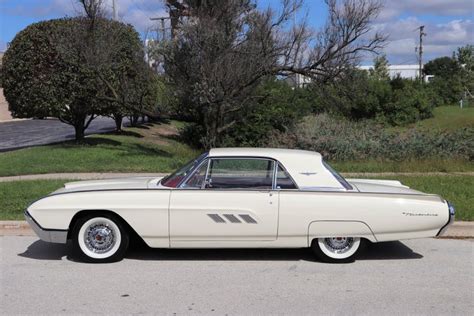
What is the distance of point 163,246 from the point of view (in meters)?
5.95

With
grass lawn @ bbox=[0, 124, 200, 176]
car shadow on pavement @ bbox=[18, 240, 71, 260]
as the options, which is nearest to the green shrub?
grass lawn @ bbox=[0, 124, 200, 176]

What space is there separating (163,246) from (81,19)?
11.2 m

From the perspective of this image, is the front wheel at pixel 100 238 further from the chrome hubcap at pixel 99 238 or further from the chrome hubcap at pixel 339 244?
the chrome hubcap at pixel 339 244

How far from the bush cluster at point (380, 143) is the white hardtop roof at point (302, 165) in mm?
8873

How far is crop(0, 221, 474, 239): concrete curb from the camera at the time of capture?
7.53 metres

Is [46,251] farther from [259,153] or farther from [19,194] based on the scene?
[19,194]

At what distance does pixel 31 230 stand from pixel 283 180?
374 centimetres

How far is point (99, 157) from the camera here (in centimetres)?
1465

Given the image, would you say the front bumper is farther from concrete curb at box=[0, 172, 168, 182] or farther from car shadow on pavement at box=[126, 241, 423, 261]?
concrete curb at box=[0, 172, 168, 182]

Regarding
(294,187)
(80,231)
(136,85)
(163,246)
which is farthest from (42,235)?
(136,85)

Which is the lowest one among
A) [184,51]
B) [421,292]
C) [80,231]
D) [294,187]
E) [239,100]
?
[421,292]

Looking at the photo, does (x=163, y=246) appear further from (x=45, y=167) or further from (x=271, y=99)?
(x=271, y=99)

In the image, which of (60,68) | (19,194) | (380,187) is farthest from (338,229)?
(60,68)

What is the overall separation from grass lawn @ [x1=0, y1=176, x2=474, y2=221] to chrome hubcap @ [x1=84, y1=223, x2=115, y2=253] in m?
2.48
